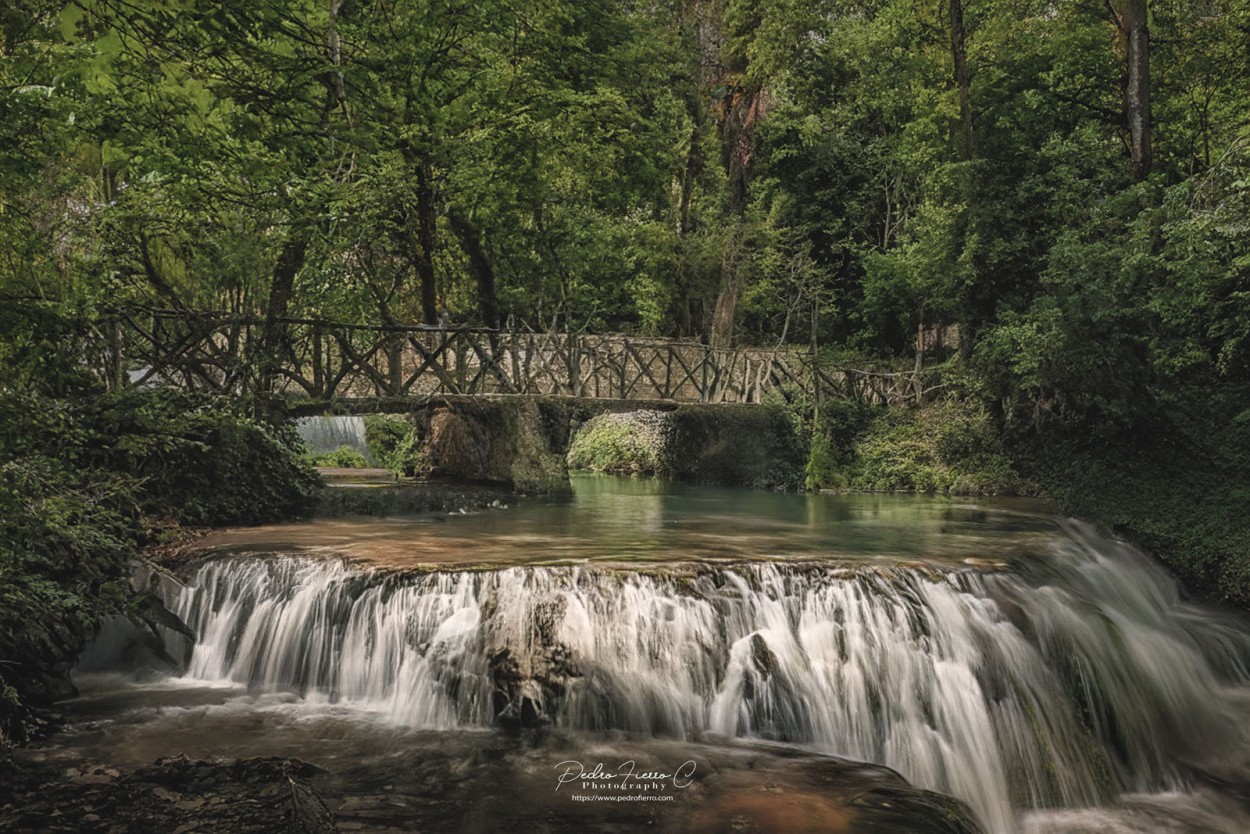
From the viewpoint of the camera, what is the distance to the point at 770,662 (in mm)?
6707

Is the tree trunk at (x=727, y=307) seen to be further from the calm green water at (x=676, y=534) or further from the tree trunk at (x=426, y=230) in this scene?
the tree trunk at (x=426, y=230)

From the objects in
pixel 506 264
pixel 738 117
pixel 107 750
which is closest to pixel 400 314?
pixel 506 264

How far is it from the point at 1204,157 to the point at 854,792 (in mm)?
16255

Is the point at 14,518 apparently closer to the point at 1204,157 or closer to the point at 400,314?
the point at 1204,157

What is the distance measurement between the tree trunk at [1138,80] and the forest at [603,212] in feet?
0.19

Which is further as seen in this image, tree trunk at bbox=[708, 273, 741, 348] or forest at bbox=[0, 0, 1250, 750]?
tree trunk at bbox=[708, 273, 741, 348]

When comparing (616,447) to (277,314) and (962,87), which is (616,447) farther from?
(277,314)

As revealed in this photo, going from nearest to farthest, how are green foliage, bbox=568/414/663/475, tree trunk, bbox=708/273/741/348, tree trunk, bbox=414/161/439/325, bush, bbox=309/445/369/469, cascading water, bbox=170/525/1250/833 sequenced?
1. cascading water, bbox=170/525/1250/833
2. tree trunk, bbox=414/161/439/325
3. bush, bbox=309/445/369/469
4. tree trunk, bbox=708/273/741/348
5. green foliage, bbox=568/414/663/475

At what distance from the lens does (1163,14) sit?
60.3ft

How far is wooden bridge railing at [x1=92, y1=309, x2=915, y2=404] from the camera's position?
11922 millimetres
